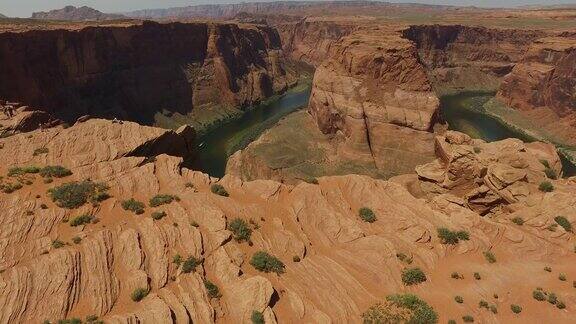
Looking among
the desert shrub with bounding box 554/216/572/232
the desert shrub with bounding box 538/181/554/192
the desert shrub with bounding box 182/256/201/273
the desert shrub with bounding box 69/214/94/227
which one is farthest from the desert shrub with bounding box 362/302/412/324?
the desert shrub with bounding box 538/181/554/192

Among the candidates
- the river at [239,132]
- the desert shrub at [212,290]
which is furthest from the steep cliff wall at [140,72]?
the desert shrub at [212,290]

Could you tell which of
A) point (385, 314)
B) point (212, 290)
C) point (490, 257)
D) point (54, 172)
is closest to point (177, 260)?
point (212, 290)

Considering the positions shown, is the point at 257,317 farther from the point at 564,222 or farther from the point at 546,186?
the point at 546,186

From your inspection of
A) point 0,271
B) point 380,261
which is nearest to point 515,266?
point 380,261

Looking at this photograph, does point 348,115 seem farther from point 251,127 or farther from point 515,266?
point 515,266

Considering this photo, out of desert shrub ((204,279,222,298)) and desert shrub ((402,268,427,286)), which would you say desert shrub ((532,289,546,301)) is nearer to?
desert shrub ((402,268,427,286))
